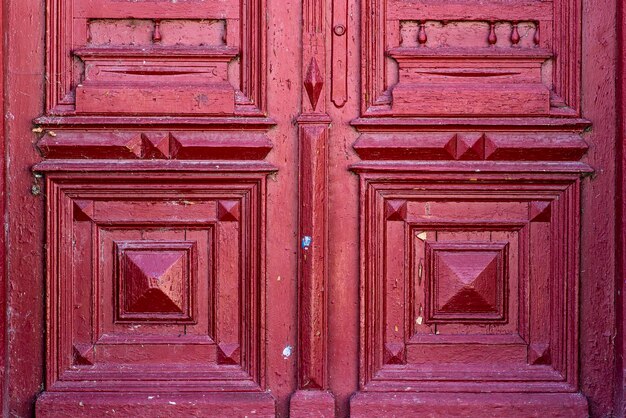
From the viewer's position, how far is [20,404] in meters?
2.55

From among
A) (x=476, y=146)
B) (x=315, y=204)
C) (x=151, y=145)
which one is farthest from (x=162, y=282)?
(x=476, y=146)

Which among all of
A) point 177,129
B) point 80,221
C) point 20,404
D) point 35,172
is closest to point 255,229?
point 177,129

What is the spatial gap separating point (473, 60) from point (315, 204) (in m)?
0.73

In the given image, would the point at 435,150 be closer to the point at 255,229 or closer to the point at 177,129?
the point at 255,229

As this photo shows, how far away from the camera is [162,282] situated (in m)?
2.53

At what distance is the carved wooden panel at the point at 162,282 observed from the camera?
8.34ft

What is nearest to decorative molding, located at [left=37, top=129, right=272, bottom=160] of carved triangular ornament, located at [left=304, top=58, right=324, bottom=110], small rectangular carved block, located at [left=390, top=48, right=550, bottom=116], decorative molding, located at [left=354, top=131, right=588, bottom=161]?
carved triangular ornament, located at [left=304, top=58, right=324, bottom=110]

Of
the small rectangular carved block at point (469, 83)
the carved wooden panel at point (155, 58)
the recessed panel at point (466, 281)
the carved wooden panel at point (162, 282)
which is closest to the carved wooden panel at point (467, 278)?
the recessed panel at point (466, 281)

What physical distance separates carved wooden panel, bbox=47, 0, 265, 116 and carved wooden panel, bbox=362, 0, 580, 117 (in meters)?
0.41

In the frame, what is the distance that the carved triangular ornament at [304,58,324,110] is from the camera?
253cm

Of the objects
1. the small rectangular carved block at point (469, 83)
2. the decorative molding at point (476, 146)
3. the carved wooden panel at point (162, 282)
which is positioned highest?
the small rectangular carved block at point (469, 83)

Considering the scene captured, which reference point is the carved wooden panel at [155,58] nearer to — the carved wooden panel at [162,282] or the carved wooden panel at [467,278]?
the carved wooden panel at [162,282]

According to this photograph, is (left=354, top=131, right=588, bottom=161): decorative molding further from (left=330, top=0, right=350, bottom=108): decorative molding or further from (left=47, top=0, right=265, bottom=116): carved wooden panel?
(left=47, top=0, right=265, bottom=116): carved wooden panel

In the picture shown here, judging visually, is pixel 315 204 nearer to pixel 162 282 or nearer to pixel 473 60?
pixel 162 282
